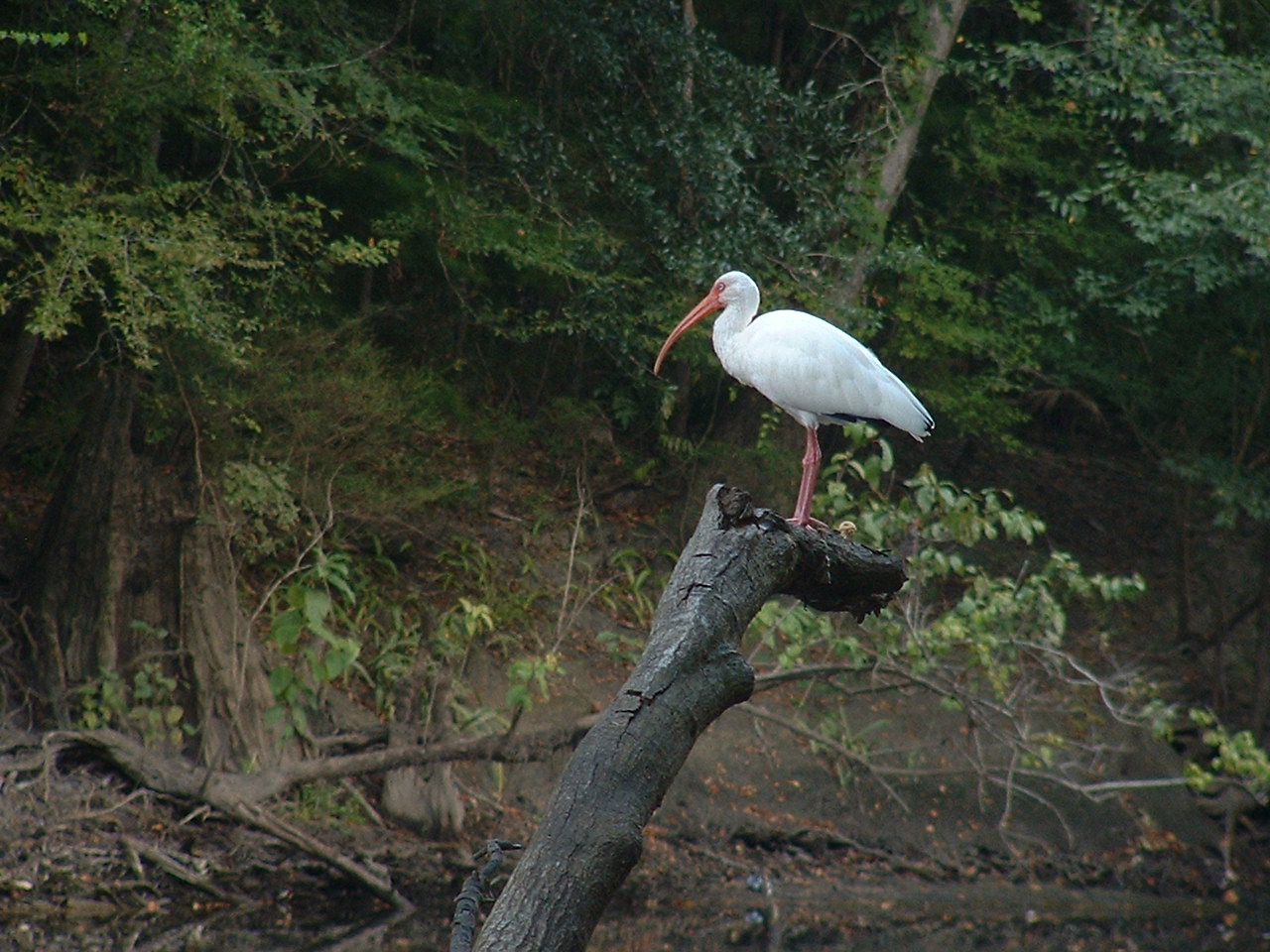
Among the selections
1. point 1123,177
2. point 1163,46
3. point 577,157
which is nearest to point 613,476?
point 577,157

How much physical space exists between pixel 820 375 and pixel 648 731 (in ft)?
11.8

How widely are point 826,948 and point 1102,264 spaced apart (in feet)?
20.7

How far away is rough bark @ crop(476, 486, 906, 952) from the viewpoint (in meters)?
2.08

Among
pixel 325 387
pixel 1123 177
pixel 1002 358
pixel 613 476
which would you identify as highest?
pixel 1123 177

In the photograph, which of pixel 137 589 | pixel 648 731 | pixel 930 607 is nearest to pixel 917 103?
pixel 930 607

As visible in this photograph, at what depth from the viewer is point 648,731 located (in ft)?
7.42

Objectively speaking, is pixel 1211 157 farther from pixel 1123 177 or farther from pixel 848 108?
pixel 848 108

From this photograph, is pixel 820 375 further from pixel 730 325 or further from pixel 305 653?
pixel 305 653

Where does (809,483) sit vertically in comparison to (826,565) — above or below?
below

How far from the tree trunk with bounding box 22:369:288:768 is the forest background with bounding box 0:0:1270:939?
0.09ft

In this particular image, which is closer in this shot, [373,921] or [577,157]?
[373,921]

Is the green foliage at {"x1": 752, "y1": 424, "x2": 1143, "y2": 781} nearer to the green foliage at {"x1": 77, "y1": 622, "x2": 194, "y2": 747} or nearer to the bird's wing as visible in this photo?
the bird's wing

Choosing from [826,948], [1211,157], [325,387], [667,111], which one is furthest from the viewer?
[1211,157]

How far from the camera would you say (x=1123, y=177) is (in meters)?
11.2
